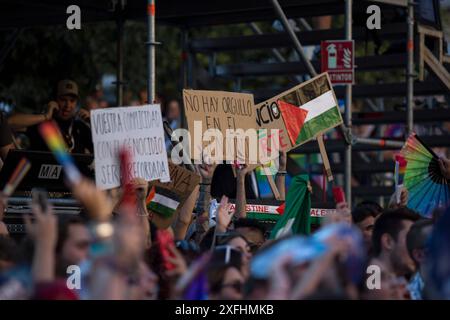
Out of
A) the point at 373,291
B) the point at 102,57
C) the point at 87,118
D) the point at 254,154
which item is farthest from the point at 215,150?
the point at 102,57

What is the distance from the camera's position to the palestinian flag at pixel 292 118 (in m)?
10.0

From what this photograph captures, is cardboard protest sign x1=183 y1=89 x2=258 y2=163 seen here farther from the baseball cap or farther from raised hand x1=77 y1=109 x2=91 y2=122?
raised hand x1=77 y1=109 x2=91 y2=122

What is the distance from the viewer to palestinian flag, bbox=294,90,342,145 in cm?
1012

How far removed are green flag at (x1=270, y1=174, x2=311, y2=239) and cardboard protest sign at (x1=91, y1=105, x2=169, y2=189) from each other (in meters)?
0.80

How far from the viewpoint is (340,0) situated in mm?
12414

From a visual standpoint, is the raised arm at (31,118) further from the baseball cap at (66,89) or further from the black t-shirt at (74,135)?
the baseball cap at (66,89)

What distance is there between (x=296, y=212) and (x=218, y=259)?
98.8 inches

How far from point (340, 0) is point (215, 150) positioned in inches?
144

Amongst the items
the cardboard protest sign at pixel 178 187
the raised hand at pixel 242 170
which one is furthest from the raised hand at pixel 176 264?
the raised hand at pixel 242 170

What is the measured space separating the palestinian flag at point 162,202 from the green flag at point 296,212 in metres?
0.74

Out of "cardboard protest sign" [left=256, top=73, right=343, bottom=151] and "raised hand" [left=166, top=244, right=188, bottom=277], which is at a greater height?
"cardboard protest sign" [left=256, top=73, right=343, bottom=151]

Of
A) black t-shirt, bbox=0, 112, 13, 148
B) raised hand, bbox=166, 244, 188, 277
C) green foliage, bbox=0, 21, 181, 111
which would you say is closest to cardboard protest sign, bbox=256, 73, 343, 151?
black t-shirt, bbox=0, 112, 13, 148

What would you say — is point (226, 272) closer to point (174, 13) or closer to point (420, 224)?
point (420, 224)
